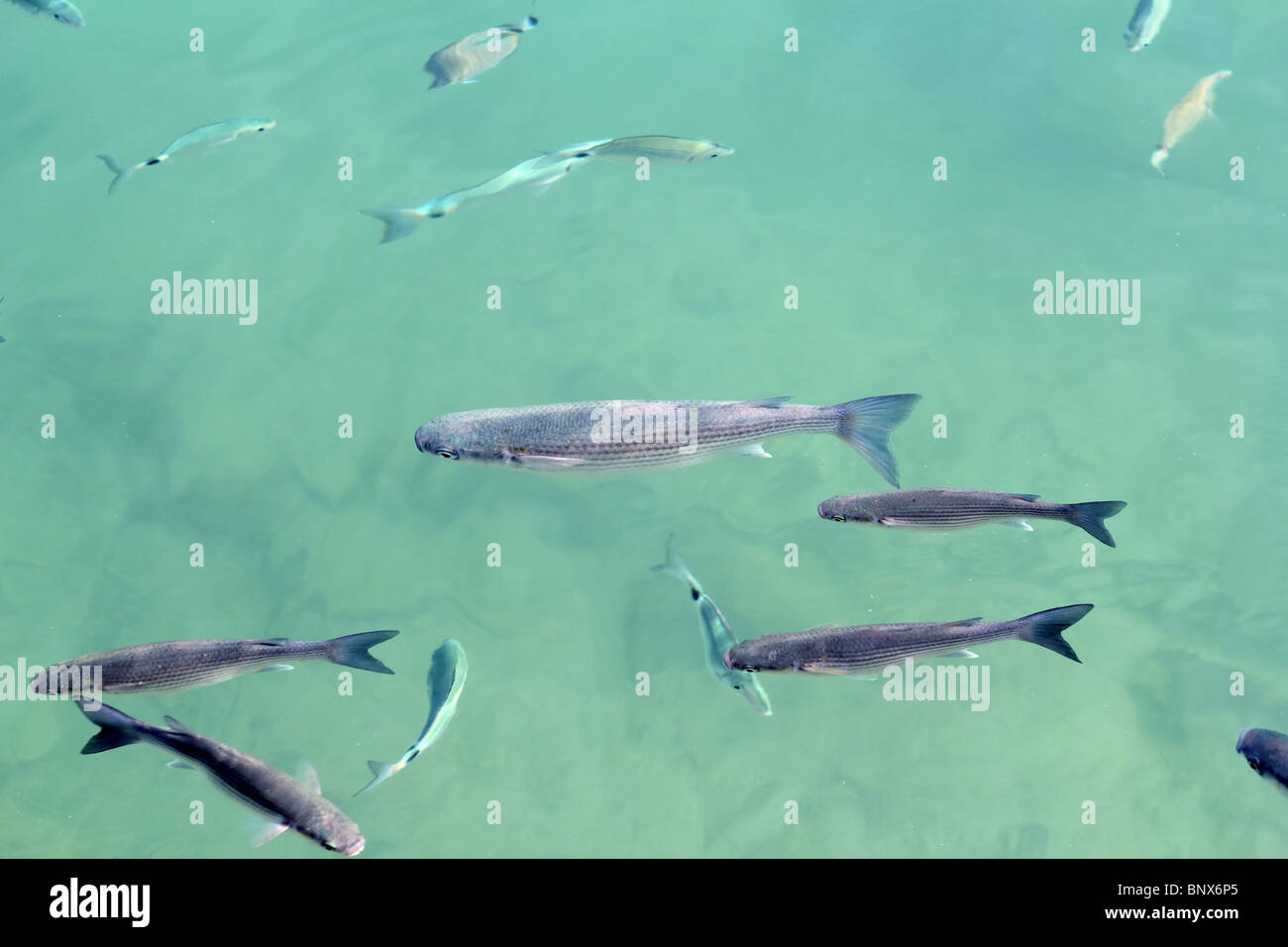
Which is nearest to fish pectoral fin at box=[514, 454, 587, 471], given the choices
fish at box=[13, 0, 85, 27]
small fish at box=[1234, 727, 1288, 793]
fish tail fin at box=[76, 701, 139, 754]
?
fish tail fin at box=[76, 701, 139, 754]

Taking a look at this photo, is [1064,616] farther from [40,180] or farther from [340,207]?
[40,180]

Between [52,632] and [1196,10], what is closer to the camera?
[52,632]

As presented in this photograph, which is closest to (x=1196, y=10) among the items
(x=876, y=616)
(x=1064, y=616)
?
(x=876, y=616)

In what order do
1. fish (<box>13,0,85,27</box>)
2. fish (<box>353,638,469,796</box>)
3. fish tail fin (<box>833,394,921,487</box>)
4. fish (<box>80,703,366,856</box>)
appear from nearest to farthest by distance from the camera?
fish (<box>80,703,366,856</box>)
fish (<box>353,638,469,796</box>)
fish tail fin (<box>833,394,921,487</box>)
fish (<box>13,0,85,27</box>)

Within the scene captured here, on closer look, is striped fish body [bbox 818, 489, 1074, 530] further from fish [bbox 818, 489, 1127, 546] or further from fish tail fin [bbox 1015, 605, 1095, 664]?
fish tail fin [bbox 1015, 605, 1095, 664]

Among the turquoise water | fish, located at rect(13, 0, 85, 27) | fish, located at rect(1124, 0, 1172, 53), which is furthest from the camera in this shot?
fish, located at rect(13, 0, 85, 27)

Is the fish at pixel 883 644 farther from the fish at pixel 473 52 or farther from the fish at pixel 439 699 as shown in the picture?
the fish at pixel 473 52
